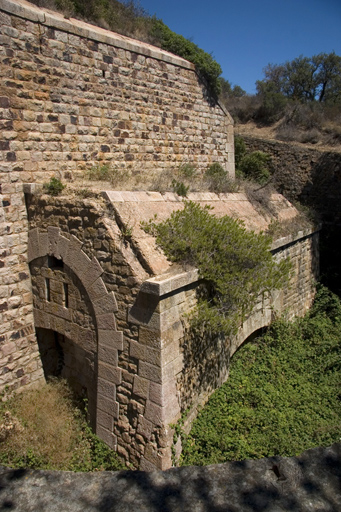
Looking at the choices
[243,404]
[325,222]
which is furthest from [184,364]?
[325,222]

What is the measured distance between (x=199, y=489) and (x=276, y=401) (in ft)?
13.5

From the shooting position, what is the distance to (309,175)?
11.7m

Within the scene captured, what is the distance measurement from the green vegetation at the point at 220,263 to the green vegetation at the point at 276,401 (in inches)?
49.1

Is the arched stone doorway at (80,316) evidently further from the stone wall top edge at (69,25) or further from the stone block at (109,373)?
the stone wall top edge at (69,25)

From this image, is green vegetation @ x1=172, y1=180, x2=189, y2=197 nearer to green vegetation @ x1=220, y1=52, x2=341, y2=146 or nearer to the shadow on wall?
the shadow on wall

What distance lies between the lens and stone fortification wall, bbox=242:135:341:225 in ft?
36.5

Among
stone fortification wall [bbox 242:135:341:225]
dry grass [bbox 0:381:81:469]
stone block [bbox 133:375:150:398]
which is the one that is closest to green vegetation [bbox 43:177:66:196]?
stone block [bbox 133:375:150:398]

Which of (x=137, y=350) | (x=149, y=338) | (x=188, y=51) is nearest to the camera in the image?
(x=149, y=338)

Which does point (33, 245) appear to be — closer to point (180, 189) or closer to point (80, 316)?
point (80, 316)

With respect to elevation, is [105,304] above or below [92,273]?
below

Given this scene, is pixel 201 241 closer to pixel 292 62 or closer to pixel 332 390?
pixel 332 390

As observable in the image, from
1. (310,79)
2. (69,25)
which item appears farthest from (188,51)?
(310,79)

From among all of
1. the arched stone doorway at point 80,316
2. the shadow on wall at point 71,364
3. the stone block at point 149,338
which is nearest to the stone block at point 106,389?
the arched stone doorway at point 80,316

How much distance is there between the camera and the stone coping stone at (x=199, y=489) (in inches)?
69.6
